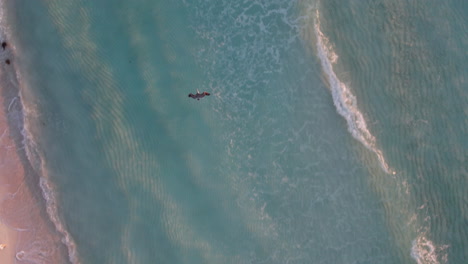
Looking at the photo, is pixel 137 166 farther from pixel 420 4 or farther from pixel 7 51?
pixel 420 4

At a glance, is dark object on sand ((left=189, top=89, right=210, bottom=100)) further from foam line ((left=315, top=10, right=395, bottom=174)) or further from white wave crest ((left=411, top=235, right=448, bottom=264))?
white wave crest ((left=411, top=235, right=448, bottom=264))

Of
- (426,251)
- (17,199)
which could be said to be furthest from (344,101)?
(17,199)

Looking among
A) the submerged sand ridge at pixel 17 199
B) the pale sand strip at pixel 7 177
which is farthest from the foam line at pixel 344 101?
the pale sand strip at pixel 7 177

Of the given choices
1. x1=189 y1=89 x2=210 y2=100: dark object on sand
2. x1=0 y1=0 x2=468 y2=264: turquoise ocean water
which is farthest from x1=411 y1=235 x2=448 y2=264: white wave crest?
x1=189 y1=89 x2=210 y2=100: dark object on sand

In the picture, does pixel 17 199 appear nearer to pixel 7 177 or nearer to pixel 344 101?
pixel 7 177

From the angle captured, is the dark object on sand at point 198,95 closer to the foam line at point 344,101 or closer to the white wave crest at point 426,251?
the foam line at point 344,101

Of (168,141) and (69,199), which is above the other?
(168,141)

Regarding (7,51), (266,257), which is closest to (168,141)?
(266,257)
